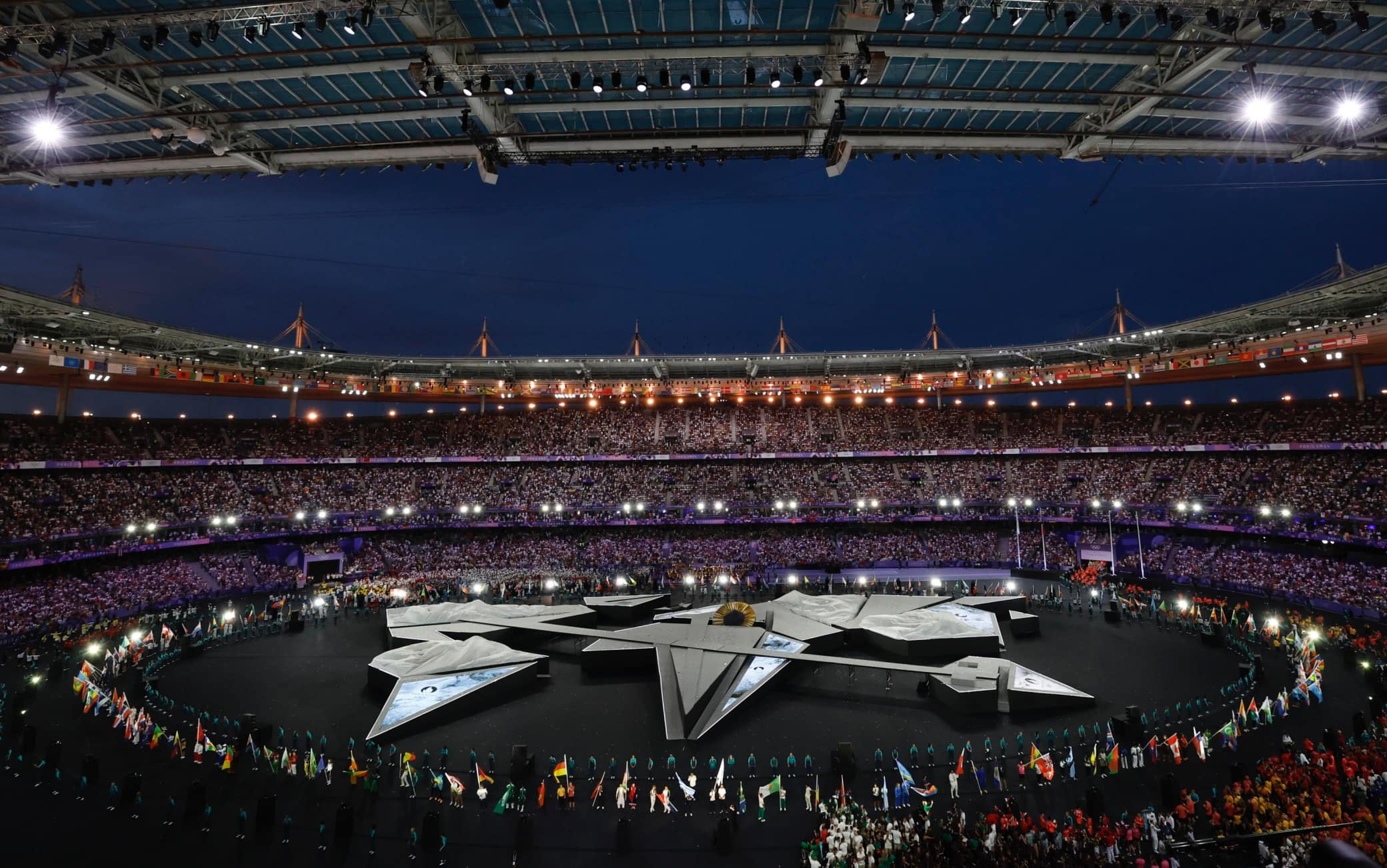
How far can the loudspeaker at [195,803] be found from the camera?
15.0 m

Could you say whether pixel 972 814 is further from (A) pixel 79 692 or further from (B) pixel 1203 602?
(A) pixel 79 692

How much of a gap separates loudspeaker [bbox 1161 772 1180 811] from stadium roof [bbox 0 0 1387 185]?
15645 mm

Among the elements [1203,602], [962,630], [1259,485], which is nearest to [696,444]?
[962,630]

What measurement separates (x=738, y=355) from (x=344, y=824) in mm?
40187

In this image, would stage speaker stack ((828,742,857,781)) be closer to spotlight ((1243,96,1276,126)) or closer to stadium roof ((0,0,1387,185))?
stadium roof ((0,0,1387,185))

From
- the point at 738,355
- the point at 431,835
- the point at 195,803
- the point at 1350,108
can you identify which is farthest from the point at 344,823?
the point at 738,355

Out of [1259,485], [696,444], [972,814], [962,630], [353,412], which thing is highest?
[353,412]

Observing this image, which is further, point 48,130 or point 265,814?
point 265,814

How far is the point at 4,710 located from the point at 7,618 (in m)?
14.4

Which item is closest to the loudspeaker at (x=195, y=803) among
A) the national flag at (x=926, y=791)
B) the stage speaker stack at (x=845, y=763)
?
the stage speaker stack at (x=845, y=763)

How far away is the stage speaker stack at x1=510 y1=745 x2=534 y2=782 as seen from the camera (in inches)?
663

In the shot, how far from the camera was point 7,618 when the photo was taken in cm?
3067

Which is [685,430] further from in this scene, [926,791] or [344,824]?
[344,824]

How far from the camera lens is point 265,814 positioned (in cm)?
1462
